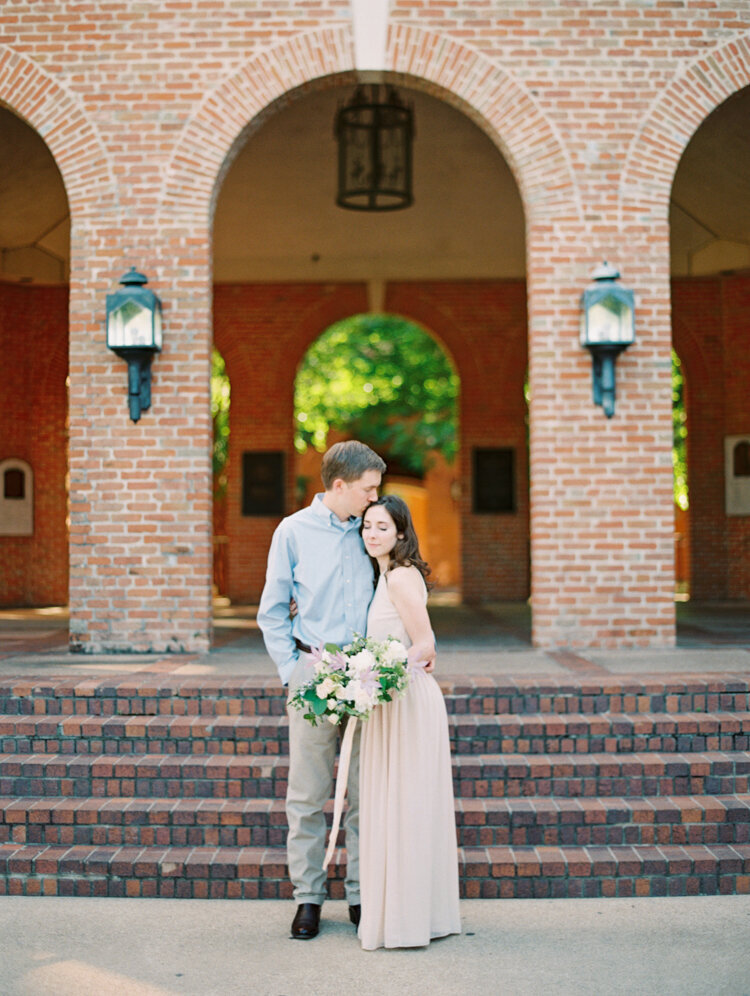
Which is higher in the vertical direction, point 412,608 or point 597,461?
point 597,461

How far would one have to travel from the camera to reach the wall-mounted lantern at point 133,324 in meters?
6.69

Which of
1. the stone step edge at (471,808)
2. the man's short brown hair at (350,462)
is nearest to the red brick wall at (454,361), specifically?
the stone step edge at (471,808)

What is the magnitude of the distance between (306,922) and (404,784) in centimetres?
67

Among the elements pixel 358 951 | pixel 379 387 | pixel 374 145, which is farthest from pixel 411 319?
pixel 358 951

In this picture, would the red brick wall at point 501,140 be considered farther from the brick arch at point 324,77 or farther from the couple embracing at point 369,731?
the couple embracing at point 369,731

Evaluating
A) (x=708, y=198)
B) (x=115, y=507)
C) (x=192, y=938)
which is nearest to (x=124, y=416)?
(x=115, y=507)

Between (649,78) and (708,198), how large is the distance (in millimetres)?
3482

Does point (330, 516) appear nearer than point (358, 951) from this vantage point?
No

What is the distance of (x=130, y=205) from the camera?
22.8 ft

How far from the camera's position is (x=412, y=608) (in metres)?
3.64

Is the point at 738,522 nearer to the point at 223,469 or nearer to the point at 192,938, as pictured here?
the point at 223,469

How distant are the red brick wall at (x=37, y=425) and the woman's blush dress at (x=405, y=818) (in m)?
9.66

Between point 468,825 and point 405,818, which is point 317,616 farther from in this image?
point 468,825

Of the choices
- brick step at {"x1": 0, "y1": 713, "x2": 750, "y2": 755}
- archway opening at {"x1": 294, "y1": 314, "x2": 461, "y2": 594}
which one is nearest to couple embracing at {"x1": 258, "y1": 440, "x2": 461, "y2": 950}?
brick step at {"x1": 0, "y1": 713, "x2": 750, "y2": 755}
